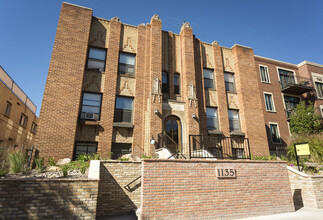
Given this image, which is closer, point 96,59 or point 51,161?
point 51,161

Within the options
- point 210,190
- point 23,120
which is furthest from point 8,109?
point 210,190

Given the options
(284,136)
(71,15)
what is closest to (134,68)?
(71,15)

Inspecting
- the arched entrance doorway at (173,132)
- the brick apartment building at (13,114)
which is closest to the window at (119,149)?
the arched entrance doorway at (173,132)

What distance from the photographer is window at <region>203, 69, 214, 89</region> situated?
15664 millimetres

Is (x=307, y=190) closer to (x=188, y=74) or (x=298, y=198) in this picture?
(x=298, y=198)

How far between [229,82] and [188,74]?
454 cm

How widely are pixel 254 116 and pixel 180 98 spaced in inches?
254

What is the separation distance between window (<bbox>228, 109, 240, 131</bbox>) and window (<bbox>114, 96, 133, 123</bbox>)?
8177mm

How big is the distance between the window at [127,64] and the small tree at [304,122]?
48.5 ft

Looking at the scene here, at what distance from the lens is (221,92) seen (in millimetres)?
15492

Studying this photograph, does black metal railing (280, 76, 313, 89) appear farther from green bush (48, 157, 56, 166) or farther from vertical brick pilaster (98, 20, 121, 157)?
green bush (48, 157, 56, 166)

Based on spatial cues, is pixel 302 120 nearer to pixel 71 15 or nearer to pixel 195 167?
pixel 195 167

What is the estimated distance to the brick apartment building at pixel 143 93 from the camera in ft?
37.5

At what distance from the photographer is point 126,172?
7750mm
